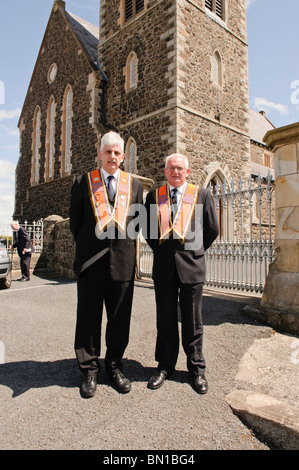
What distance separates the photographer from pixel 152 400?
2.33 meters

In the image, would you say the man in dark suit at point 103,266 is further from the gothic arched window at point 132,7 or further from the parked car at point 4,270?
the gothic arched window at point 132,7

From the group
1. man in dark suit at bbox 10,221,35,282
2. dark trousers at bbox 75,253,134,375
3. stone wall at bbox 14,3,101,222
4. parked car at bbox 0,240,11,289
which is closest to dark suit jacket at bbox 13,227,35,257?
man in dark suit at bbox 10,221,35,282

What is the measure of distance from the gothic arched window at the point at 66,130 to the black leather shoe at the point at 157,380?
46.4 feet

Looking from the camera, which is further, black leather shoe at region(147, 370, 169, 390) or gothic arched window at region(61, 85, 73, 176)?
Answer: gothic arched window at region(61, 85, 73, 176)

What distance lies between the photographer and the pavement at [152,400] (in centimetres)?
192

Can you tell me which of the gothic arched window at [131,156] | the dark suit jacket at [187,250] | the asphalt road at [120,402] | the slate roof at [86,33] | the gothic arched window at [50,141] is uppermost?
the slate roof at [86,33]

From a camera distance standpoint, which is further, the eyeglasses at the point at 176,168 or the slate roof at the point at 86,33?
the slate roof at the point at 86,33

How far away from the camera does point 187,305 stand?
2.62m

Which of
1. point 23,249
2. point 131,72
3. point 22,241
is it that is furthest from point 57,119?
point 23,249

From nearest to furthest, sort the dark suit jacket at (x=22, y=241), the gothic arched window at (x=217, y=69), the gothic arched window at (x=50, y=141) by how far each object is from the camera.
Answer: the dark suit jacket at (x=22, y=241) < the gothic arched window at (x=217, y=69) < the gothic arched window at (x=50, y=141)

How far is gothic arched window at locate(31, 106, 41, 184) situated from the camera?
59.7ft

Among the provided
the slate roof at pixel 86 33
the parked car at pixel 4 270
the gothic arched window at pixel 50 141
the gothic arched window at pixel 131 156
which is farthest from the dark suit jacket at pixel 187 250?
the gothic arched window at pixel 50 141

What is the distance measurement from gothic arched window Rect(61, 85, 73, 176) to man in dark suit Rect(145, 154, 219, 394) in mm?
13665

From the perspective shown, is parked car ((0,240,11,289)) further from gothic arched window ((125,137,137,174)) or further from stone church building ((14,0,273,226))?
gothic arched window ((125,137,137,174))
